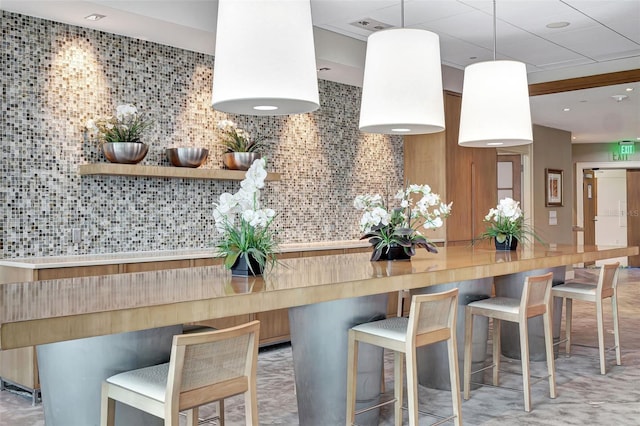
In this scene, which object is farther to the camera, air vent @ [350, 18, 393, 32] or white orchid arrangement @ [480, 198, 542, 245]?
air vent @ [350, 18, 393, 32]

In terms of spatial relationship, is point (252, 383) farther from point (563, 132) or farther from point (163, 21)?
point (563, 132)

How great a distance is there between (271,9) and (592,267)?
1180 centimetres

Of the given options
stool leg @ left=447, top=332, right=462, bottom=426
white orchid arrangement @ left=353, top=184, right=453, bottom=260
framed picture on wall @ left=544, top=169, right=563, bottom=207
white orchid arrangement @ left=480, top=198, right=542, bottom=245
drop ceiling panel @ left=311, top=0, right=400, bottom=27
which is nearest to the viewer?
stool leg @ left=447, top=332, right=462, bottom=426

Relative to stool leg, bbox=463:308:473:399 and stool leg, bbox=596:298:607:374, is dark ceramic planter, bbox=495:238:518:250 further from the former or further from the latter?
stool leg, bbox=463:308:473:399

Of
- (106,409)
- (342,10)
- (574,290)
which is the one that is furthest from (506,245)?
(106,409)

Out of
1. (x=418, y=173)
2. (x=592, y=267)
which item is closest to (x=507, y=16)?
(x=418, y=173)

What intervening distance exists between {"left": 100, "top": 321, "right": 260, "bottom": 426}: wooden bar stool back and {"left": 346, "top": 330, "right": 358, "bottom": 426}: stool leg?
853 mm

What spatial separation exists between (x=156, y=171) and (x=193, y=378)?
9.88 ft

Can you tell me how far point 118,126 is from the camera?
4734 mm

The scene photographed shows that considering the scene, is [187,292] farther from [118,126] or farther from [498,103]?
[118,126]

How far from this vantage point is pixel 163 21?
4590mm

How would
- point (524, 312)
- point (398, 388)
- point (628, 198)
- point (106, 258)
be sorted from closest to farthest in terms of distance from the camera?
point (398, 388)
point (524, 312)
point (106, 258)
point (628, 198)

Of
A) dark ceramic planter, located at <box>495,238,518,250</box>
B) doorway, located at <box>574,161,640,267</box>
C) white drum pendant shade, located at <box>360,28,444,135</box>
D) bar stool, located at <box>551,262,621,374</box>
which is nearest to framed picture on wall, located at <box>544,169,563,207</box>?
doorway, located at <box>574,161,640,267</box>

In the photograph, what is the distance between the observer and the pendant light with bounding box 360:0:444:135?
3.55 metres
